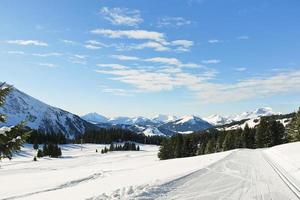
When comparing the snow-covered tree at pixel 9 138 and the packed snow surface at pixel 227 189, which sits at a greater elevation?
the snow-covered tree at pixel 9 138

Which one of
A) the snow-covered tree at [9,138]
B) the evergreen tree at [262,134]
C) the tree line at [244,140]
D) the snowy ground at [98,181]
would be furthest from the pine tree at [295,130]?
the snow-covered tree at [9,138]

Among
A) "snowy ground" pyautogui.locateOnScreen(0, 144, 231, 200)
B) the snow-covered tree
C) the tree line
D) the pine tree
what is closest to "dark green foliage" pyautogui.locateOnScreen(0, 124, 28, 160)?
the snow-covered tree

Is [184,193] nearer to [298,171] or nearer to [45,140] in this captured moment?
[298,171]

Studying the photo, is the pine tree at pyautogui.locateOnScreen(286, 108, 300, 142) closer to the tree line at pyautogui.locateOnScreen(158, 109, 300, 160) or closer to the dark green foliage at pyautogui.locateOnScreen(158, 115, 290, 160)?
the tree line at pyautogui.locateOnScreen(158, 109, 300, 160)

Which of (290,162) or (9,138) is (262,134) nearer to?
(290,162)

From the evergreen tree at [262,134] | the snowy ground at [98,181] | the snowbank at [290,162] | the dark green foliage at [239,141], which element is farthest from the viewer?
the dark green foliage at [239,141]

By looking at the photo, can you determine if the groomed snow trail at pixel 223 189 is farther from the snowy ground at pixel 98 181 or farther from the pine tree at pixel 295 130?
the pine tree at pixel 295 130

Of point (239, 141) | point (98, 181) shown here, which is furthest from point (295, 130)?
point (98, 181)

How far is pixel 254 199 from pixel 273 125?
86.8m

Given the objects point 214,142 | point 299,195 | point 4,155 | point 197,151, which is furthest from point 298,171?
point 197,151

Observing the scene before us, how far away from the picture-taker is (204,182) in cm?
2109

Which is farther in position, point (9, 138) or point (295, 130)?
point (295, 130)

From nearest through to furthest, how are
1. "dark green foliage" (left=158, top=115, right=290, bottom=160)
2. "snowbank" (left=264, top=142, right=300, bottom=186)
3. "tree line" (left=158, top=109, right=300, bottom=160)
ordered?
"snowbank" (left=264, top=142, right=300, bottom=186)
"tree line" (left=158, top=109, right=300, bottom=160)
"dark green foliage" (left=158, top=115, right=290, bottom=160)

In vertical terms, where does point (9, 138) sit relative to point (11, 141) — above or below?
above
